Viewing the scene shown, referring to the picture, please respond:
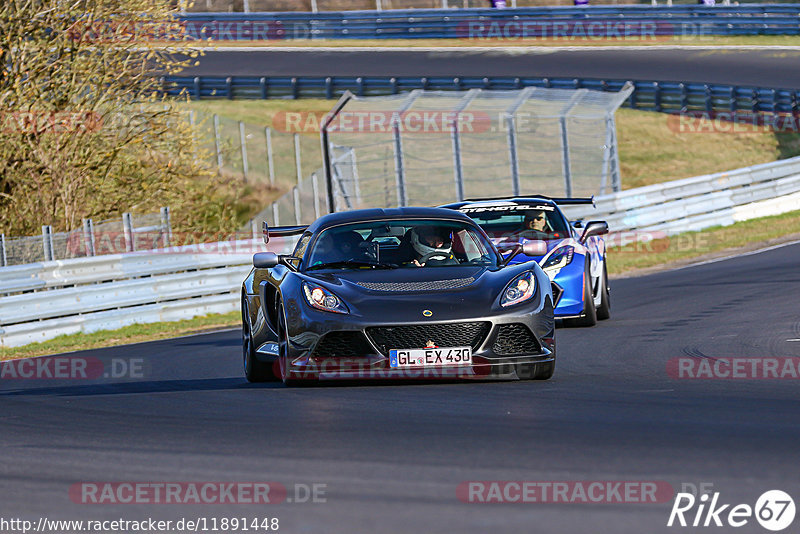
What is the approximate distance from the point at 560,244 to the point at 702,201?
41.8 ft

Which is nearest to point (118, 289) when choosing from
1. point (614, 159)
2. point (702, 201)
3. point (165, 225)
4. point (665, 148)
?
point (165, 225)

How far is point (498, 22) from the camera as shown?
47188 millimetres

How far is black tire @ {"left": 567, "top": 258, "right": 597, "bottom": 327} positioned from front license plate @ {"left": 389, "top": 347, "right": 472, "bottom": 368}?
4985 millimetres

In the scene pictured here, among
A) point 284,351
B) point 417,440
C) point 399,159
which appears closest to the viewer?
point 417,440

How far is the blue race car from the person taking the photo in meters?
13.6

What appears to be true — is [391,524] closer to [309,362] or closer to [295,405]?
[295,405]

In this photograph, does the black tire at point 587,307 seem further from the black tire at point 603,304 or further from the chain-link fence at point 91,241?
the chain-link fence at point 91,241

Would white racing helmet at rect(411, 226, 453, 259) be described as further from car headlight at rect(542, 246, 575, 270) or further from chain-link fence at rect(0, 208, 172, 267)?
chain-link fence at rect(0, 208, 172, 267)

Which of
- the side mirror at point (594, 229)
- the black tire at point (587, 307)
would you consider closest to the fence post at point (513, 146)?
the side mirror at point (594, 229)

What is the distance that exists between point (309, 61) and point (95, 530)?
4117cm

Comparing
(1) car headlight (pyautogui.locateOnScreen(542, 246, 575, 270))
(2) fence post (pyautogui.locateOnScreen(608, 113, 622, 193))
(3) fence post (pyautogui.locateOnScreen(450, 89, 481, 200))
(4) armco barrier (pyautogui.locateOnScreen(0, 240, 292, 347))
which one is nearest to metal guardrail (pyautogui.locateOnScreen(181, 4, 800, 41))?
(3) fence post (pyautogui.locateOnScreen(450, 89, 481, 200))

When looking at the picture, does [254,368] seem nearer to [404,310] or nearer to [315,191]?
[404,310]

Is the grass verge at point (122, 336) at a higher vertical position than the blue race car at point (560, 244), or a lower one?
lower

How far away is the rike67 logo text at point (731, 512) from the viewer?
192 inches
